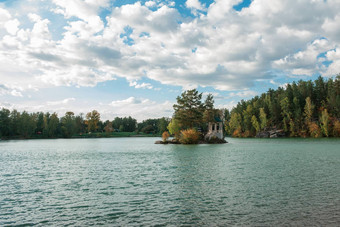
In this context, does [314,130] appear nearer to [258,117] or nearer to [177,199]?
[258,117]

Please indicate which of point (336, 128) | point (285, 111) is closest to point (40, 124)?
point (285, 111)

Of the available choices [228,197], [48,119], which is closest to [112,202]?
[228,197]

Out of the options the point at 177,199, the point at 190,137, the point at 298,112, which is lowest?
the point at 177,199

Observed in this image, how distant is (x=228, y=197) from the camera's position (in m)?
15.0

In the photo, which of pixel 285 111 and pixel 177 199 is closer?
pixel 177 199

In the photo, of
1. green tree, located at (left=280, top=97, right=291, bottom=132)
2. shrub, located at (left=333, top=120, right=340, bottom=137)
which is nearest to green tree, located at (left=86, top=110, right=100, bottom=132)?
green tree, located at (left=280, top=97, right=291, bottom=132)

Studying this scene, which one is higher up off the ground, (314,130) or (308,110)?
(308,110)

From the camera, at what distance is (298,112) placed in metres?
122

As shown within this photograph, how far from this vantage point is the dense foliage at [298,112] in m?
110

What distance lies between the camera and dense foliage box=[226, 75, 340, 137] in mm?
110250

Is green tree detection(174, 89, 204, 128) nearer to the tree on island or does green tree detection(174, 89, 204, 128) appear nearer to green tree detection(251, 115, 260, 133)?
the tree on island

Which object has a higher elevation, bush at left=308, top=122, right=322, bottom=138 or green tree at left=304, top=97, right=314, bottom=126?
green tree at left=304, top=97, right=314, bottom=126

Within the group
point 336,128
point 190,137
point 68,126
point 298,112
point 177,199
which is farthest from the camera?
point 68,126

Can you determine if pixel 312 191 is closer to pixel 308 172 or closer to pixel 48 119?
pixel 308 172
